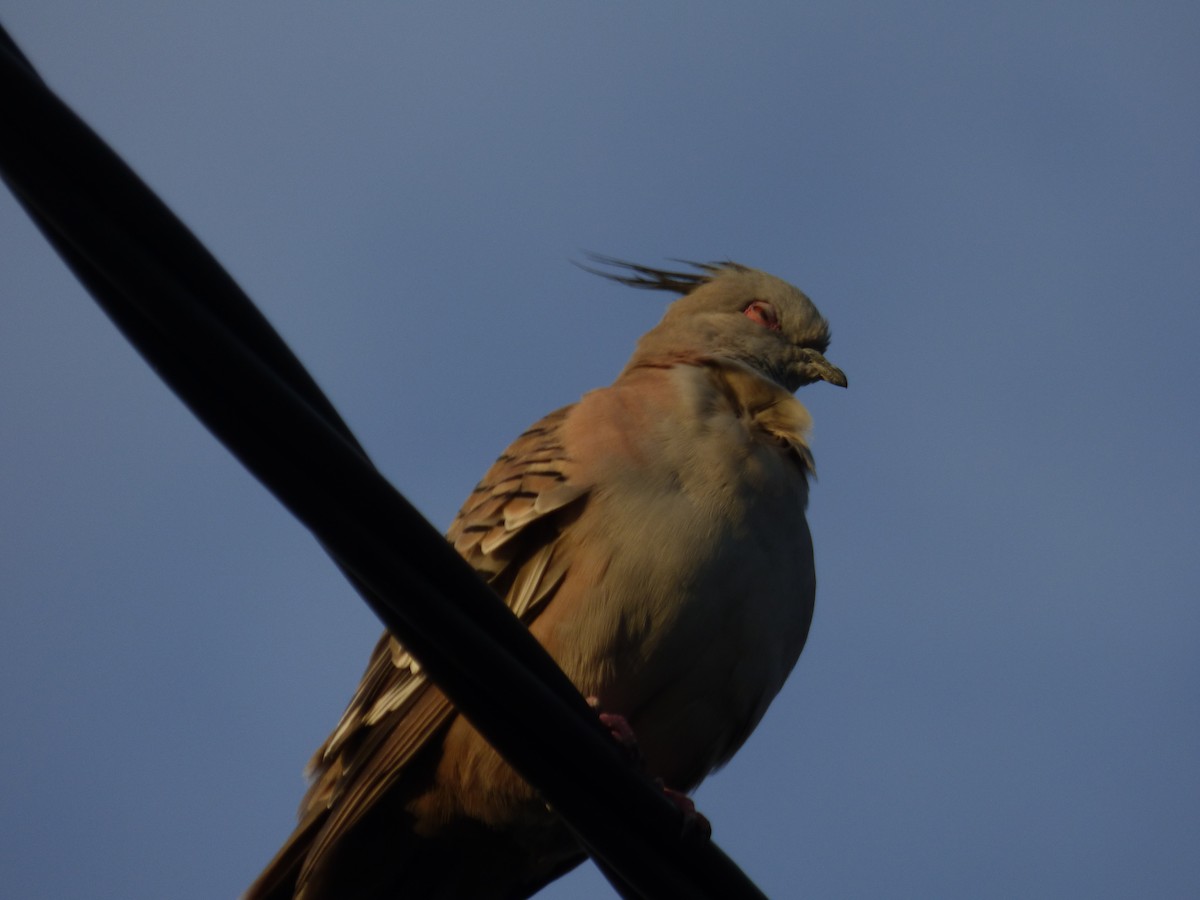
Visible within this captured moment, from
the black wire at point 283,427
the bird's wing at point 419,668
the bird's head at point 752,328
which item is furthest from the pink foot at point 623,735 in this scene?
the bird's head at point 752,328

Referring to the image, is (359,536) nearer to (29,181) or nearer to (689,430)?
(29,181)

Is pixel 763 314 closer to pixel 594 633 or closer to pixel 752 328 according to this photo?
pixel 752 328

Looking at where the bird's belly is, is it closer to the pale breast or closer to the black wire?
the pale breast

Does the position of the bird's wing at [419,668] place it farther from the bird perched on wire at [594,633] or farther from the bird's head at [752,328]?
the bird's head at [752,328]

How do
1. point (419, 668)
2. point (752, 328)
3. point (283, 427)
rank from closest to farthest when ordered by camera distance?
point (283, 427) → point (419, 668) → point (752, 328)

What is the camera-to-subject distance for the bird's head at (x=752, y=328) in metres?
7.38

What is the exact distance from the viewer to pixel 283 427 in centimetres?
254

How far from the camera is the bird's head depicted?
7383 millimetres

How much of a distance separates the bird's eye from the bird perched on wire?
5.72ft

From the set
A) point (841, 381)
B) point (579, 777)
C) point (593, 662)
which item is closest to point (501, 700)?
point (579, 777)

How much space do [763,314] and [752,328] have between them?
0.57 ft

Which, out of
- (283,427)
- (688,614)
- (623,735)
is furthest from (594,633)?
(283,427)

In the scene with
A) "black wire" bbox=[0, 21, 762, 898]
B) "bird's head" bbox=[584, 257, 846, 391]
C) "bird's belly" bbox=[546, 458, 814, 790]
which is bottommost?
"black wire" bbox=[0, 21, 762, 898]

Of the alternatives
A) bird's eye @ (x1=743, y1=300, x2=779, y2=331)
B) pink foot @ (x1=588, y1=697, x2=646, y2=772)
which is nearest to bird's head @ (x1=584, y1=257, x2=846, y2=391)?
bird's eye @ (x1=743, y1=300, x2=779, y2=331)
